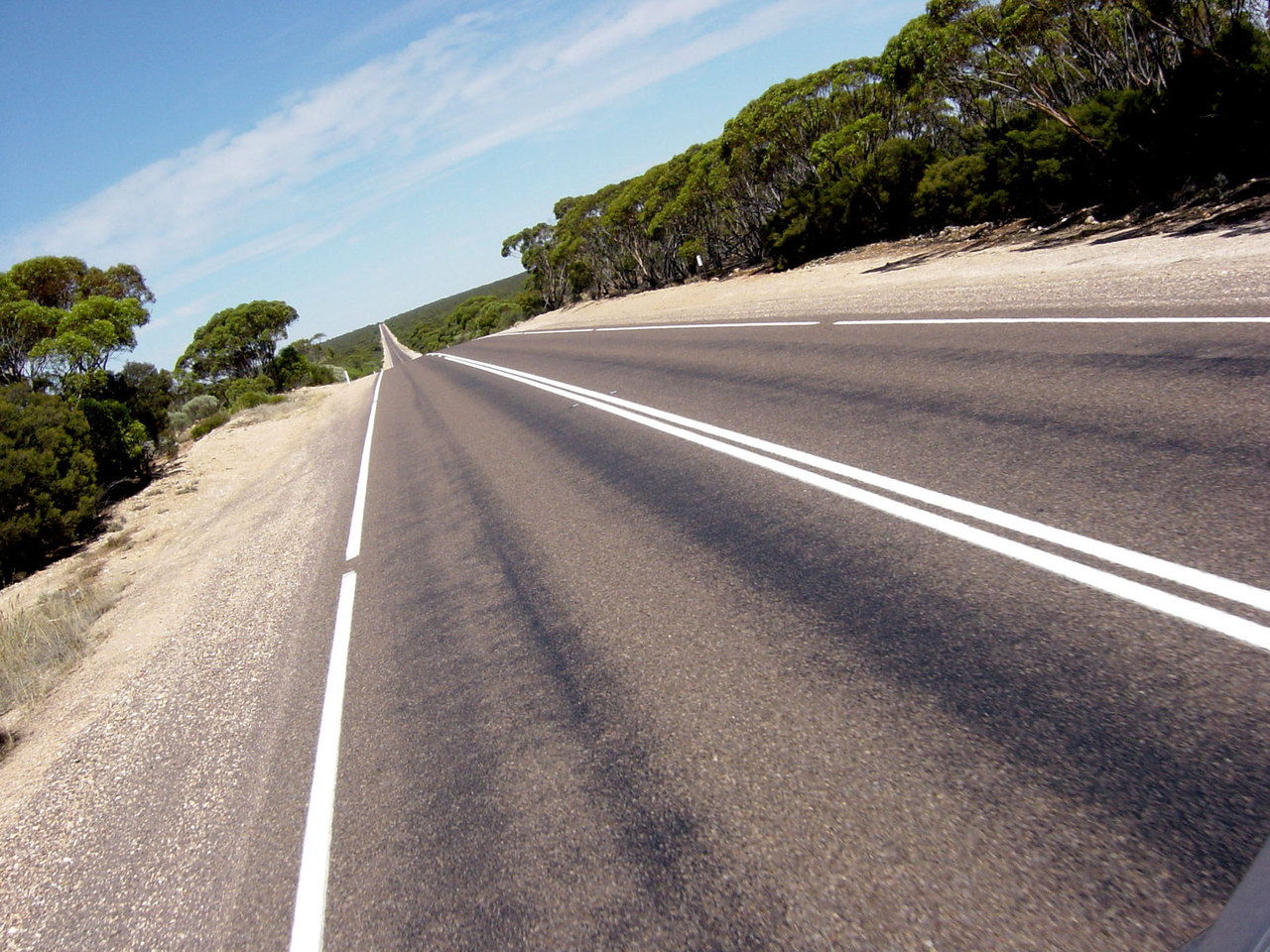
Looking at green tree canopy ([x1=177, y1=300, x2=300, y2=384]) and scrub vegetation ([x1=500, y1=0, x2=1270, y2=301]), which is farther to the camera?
green tree canopy ([x1=177, y1=300, x2=300, y2=384])

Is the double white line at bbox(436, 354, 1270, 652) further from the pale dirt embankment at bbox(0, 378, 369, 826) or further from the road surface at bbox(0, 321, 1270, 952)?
the pale dirt embankment at bbox(0, 378, 369, 826)

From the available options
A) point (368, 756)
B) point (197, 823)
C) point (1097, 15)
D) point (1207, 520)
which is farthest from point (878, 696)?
A: point (1097, 15)

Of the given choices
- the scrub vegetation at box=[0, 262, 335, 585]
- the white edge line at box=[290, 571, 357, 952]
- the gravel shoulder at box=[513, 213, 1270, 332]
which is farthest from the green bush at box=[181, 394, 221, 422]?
the white edge line at box=[290, 571, 357, 952]

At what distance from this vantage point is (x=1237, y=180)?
14.7m

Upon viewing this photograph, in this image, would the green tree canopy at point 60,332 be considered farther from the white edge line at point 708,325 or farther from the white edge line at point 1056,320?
the white edge line at point 1056,320

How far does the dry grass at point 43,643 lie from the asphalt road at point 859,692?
3.06 metres

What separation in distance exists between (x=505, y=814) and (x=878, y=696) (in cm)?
161

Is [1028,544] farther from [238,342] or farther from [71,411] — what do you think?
[238,342]

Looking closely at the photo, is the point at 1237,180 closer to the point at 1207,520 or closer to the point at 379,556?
the point at 1207,520

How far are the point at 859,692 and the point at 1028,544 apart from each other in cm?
143

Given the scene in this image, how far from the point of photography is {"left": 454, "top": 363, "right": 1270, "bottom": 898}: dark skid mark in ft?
7.09

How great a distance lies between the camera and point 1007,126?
21.6 meters

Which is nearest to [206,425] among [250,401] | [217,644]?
[250,401]

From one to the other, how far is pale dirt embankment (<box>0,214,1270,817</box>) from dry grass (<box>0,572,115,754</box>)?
0.19 metres
